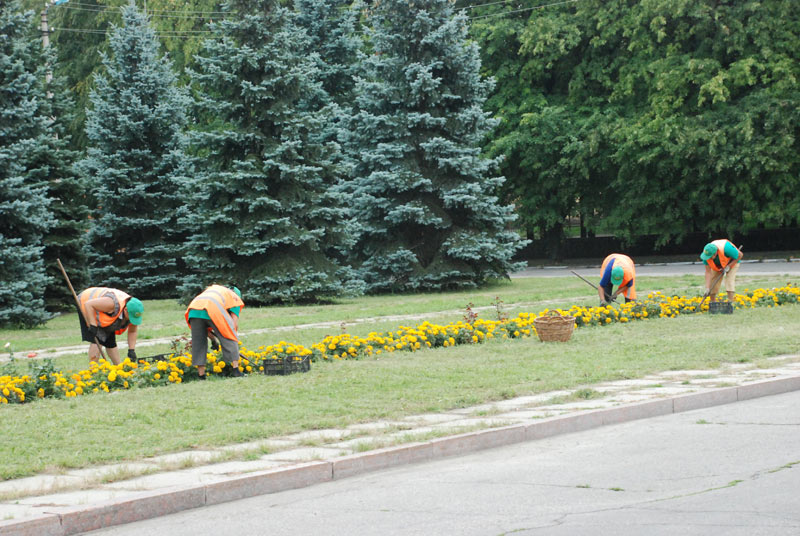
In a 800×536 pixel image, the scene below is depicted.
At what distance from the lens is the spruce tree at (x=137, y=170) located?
3256 centimetres

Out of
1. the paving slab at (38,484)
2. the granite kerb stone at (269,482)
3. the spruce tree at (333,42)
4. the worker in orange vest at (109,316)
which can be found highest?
the spruce tree at (333,42)

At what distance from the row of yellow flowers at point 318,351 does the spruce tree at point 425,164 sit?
11824mm

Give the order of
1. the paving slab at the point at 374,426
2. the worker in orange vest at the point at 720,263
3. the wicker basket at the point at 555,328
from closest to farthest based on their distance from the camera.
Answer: the paving slab at the point at 374,426 → the wicker basket at the point at 555,328 → the worker in orange vest at the point at 720,263

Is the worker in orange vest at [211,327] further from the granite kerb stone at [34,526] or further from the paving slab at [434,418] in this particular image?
the granite kerb stone at [34,526]

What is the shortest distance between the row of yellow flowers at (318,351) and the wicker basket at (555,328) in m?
1.04

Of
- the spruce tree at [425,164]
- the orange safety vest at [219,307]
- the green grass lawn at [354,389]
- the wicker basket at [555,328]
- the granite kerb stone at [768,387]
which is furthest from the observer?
the spruce tree at [425,164]

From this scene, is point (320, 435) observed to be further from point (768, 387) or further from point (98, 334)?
point (98, 334)

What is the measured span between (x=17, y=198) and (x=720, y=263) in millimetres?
16680

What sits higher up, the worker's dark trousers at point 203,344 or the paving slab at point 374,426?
the worker's dark trousers at point 203,344

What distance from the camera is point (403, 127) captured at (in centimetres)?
2995

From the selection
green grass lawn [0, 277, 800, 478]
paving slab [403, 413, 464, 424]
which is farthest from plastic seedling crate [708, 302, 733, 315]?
paving slab [403, 413, 464, 424]

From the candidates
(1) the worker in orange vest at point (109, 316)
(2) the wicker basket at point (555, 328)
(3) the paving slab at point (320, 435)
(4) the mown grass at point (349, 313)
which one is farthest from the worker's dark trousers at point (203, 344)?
(2) the wicker basket at point (555, 328)

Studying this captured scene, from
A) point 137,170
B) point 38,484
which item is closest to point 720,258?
point 38,484

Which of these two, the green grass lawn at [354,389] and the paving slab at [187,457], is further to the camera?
the green grass lawn at [354,389]
